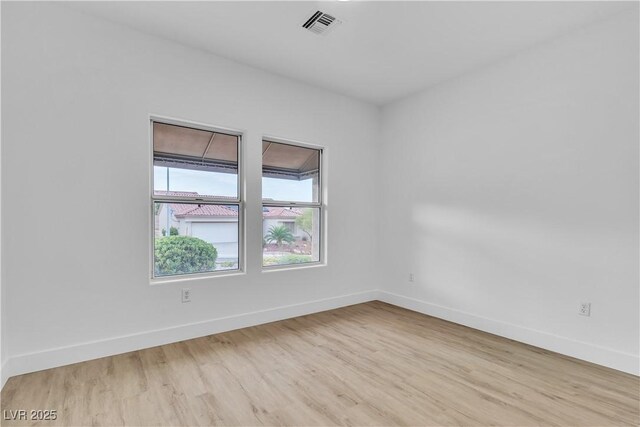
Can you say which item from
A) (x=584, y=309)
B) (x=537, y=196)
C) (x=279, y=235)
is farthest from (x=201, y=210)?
(x=584, y=309)

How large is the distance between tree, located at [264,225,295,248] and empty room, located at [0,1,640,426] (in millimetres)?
20

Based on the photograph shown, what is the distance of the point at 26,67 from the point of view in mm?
2383

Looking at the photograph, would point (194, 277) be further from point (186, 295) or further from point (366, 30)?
point (366, 30)

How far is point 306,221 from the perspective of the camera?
13.4 ft

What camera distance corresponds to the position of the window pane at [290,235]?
3.69 metres

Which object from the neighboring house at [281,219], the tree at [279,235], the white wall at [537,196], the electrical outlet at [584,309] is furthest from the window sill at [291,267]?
the electrical outlet at [584,309]

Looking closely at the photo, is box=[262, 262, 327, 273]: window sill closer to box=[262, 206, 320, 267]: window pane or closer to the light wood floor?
box=[262, 206, 320, 267]: window pane

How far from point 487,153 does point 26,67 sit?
13.9 ft

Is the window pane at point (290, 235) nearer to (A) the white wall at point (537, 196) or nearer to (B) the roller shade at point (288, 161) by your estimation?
(B) the roller shade at point (288, 161)

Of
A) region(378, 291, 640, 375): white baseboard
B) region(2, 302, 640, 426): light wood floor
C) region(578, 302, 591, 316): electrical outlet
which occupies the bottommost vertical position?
region(2, 302, 640, 426): light wood floor

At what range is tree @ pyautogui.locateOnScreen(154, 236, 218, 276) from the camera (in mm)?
3021

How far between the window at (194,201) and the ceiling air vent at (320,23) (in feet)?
4.48

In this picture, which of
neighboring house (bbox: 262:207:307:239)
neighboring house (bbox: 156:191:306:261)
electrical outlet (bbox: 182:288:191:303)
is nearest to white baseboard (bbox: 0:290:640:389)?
electrical outlet (bbox: 182:288:191:303)

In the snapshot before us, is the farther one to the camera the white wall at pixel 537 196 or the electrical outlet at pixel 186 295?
the electrical outlet at pixel 186 295
